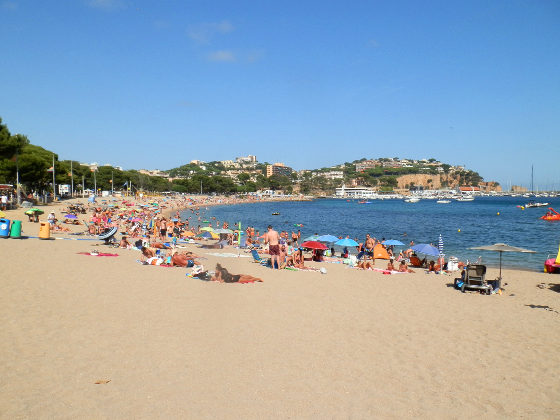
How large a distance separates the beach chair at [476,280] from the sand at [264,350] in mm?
352

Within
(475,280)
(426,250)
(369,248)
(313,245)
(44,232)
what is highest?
(44,232)

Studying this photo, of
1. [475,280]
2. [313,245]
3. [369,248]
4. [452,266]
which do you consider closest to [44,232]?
[313,245]

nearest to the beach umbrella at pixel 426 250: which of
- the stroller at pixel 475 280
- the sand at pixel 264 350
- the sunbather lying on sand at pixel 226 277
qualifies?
the stroller at pixel 475 280

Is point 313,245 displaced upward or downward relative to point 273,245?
downward

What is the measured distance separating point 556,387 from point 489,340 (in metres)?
1.67

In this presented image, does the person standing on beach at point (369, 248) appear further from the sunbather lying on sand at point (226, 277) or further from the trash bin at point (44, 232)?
the trash bin at point (44, 232)

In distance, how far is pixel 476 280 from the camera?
10.4 metres

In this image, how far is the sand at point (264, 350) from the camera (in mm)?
4340

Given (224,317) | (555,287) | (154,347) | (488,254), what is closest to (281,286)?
(224,317)

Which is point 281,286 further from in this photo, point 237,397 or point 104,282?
point 237,397

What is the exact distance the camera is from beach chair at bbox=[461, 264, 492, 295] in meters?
10.3

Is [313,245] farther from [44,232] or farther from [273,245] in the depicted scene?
[44,232]

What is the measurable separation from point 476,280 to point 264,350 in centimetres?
701

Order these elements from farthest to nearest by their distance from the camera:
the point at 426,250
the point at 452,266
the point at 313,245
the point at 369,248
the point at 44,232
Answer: the point at 369,248 < the point at 44,232 < the point at 313,245 < the point at 452,266 < the point at 426,250
